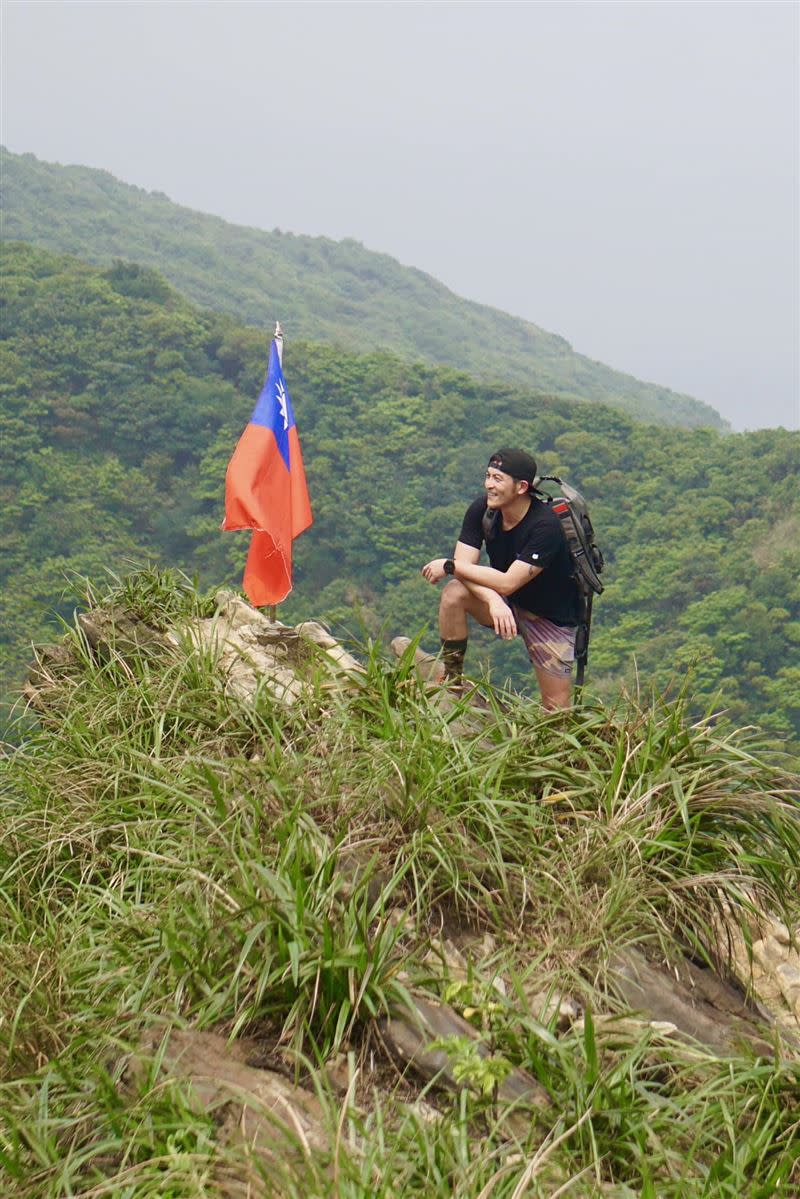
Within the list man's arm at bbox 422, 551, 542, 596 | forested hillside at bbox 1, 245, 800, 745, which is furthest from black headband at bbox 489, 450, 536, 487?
forested hillside at bbox 1, 245, 800, 745

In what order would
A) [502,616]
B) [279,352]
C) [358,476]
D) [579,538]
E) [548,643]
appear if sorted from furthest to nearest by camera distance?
1. [358,476]
2. [279,352]
3. [548,643]
4. [579,538]
5. [502,616]

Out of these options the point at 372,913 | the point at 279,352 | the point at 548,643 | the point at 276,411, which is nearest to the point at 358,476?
the point at 279,352

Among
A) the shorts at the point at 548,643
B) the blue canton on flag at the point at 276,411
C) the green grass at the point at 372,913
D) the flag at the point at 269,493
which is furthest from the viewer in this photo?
the blue canton on flag at the point at 276,411

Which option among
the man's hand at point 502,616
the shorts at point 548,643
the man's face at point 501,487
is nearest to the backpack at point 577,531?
the man's face at point 501,487

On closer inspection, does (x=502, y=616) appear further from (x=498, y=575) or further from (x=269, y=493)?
(x=269, y=493)

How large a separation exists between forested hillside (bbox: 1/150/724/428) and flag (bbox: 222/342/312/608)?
6488cm

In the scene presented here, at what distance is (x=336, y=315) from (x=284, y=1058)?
272 ft

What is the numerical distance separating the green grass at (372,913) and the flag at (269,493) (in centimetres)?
124

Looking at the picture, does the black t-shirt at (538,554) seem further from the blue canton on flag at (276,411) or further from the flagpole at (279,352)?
the blue canton on flag at (276,411)

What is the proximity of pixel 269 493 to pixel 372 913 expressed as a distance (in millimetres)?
3347

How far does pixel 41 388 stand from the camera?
1732 inches

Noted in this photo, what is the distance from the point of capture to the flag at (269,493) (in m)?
6.39

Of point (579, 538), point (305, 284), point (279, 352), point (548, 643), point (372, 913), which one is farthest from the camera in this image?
point (305, 284)

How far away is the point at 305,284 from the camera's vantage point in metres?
88.1
